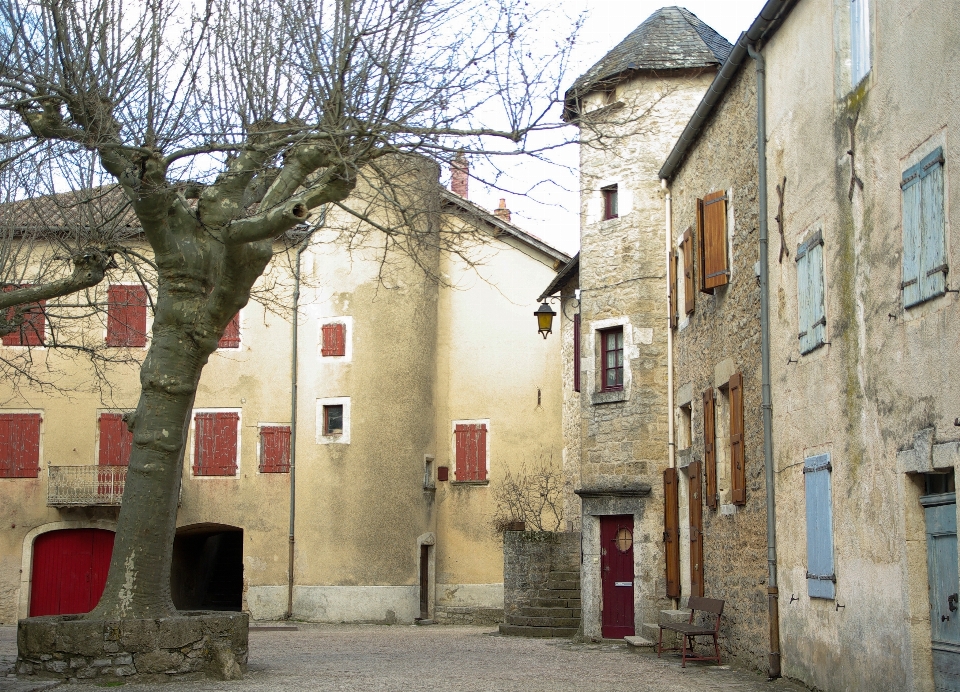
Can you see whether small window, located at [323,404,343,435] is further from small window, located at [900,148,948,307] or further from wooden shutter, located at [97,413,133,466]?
small window, located at [900,148,948,307]

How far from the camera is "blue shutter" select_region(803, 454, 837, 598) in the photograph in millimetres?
9414

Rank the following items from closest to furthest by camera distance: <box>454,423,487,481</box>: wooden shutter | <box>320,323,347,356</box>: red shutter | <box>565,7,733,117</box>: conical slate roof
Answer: <box>565,7,733,117</box>: conical slate roof → <box>320,323,347,356</box>: red shutter → <box>454,423,487,481</box>: wooden shutter

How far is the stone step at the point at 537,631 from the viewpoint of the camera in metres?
18.0

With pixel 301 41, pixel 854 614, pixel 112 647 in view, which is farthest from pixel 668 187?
pixel 112 647

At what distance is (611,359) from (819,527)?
7.86 meters

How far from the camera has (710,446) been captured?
13.4m

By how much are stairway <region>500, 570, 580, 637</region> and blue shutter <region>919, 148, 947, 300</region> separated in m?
11.7

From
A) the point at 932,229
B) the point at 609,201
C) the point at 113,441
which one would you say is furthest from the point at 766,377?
the point at 113,441

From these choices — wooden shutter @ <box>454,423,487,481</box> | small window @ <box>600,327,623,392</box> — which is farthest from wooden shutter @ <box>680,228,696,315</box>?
wooden shutter @ <box>454,423,487,481</box>

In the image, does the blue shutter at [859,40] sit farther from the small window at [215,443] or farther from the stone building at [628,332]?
the small window at [215,443]

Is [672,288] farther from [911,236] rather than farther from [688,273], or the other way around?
[911,236]

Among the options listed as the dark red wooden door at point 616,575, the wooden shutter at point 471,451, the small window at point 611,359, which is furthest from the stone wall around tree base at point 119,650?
the wooden shutter at point 471,451

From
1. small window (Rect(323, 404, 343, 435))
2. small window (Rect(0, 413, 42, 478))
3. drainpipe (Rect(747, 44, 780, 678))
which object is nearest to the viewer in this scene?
drainpipe (Rect(747, 44, 780, 678))

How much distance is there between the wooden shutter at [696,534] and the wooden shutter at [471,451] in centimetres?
1105
